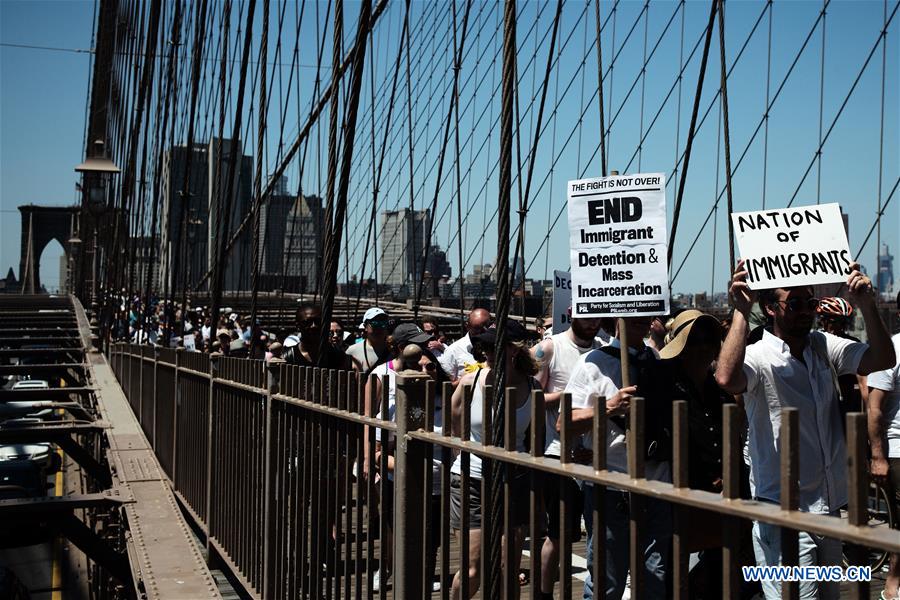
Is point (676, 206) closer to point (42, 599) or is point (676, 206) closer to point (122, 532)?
point (122, 532)

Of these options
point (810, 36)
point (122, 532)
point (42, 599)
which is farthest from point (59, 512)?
point (810, 36)

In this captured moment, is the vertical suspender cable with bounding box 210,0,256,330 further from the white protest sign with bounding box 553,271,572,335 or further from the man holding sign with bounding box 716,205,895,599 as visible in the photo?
the man holding sign with bounding box 716,205,895,599

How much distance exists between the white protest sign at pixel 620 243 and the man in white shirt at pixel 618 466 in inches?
5.8

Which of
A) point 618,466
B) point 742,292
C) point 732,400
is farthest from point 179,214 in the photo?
point 742,292

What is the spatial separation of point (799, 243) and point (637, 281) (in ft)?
1.76

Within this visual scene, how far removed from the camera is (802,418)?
124 inches

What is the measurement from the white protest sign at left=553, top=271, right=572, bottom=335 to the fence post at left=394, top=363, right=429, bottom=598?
12.6ft

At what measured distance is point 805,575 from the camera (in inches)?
93.0

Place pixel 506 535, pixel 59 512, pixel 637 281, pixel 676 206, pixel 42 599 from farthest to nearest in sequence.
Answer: pixel 42 599 → pixel 676 206 → pixel 59 512 → pixel 637 281 → pixel 506 535

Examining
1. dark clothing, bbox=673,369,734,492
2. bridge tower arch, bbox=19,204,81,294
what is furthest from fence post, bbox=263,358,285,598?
bridge tower arch, bbox=19,204,81,294

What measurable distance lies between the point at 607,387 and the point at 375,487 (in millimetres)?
751

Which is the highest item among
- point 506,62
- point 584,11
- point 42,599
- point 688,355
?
point 584,11

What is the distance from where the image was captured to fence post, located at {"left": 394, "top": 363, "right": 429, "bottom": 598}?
272cm

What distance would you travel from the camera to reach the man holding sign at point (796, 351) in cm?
308
